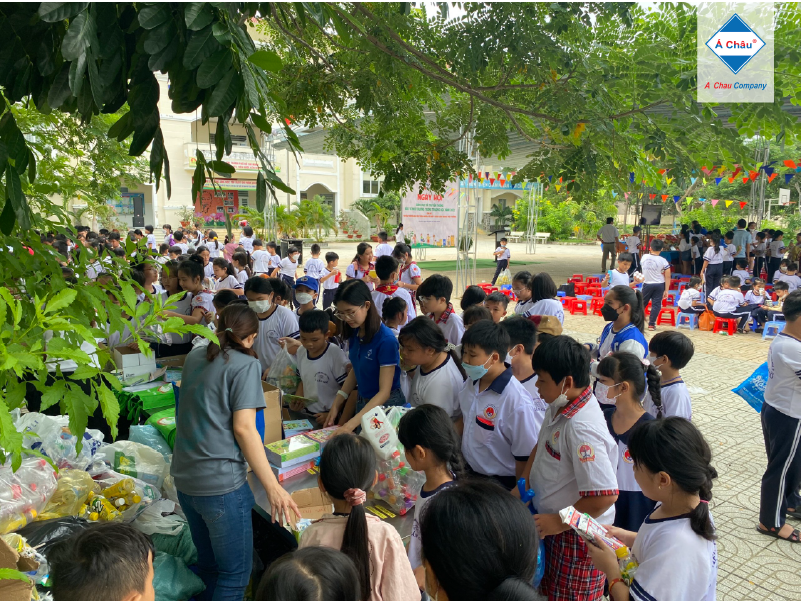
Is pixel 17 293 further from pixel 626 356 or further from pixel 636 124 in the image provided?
pixel 636 124

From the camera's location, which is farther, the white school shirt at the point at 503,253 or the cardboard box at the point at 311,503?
the white school shirt at the point at 503,253

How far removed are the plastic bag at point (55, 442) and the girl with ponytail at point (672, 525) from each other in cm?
268

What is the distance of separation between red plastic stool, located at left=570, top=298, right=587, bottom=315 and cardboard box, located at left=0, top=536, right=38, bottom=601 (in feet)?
→ 36.8

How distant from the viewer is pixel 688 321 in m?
10.8

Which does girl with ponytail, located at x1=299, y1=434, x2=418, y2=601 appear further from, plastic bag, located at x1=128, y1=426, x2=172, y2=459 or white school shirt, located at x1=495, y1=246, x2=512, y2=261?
white school shirt, located at x1=495, y1=246, x2=512, y2=261

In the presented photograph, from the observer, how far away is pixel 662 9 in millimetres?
4305

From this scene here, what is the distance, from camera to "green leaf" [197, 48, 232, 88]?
142cm

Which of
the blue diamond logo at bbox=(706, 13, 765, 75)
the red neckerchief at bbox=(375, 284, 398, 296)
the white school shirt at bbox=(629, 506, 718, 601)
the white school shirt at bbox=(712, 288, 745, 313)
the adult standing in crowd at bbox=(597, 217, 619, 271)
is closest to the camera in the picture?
the white school shirt at bbox=(629, 506, 718, 601)

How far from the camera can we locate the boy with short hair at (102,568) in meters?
1.43

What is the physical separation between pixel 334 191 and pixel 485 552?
3662cm

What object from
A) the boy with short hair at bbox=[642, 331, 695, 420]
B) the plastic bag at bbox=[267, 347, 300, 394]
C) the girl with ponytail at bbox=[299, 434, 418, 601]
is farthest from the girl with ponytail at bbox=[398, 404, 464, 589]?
the plastic bag at bbox=[267, 347, 300, 394]

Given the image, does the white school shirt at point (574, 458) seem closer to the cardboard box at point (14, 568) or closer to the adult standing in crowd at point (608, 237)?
the cardboard box at point (14, 568)

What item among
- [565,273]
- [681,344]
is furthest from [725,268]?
[681,344]

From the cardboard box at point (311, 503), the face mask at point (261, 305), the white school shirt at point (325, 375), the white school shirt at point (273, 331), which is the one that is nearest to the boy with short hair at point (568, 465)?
the cardboard box at point (311, 503)
